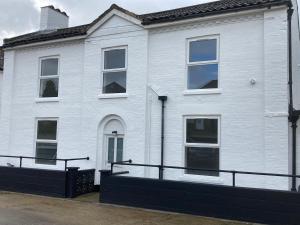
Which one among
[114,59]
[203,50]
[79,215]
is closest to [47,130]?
[114,59]

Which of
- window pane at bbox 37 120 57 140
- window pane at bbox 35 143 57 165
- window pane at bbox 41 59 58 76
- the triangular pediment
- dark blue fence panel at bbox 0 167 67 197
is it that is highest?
the triangular pediment

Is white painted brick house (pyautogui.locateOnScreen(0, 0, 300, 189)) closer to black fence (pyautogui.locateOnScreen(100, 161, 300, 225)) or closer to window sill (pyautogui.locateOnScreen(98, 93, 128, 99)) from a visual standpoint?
window sill (pyautogui.locateOnScreen(98, 93, 128, 99))

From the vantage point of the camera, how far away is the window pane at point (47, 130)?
15719 millimetres

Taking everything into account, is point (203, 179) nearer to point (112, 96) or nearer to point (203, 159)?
point (203, 159)

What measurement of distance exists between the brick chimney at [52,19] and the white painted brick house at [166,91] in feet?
11.1

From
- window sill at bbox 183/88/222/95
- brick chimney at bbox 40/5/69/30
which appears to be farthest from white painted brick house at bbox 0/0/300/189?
brick chimney at bbox 40/5/69/30

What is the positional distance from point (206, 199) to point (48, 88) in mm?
9077

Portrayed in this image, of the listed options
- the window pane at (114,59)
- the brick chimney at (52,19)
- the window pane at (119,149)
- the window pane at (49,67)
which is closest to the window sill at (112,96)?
the window pane at (114,59)

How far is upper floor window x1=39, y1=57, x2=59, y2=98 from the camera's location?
1598 centimetres

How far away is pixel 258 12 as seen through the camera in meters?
11.6

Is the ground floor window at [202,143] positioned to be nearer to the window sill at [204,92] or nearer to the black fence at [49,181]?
the window sill at [204,92]

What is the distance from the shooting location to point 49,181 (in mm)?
13219

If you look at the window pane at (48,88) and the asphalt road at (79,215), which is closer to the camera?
the asphalt road at (79,215)

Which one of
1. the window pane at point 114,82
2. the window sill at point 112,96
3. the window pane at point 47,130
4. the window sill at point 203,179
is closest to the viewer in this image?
the window sill at point 203,179
